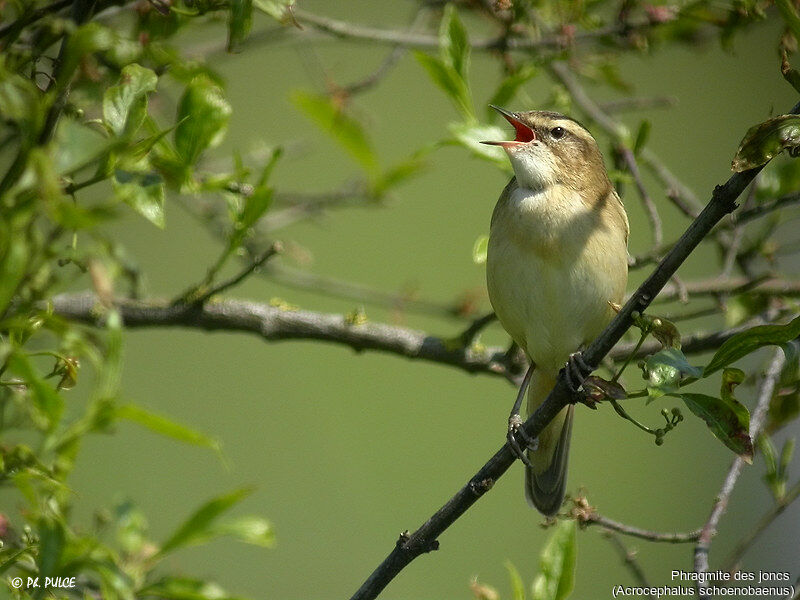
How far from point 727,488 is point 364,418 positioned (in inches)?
150

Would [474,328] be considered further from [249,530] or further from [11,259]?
[11,259]

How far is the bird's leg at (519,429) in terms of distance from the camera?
1.61 metres

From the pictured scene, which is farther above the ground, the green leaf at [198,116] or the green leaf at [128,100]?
the green leaf at [128,100]

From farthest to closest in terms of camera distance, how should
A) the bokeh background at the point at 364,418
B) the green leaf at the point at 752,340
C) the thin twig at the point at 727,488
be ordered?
the bokeh background at the point at 364,418 → the thin twig at the point at 727,488 → the green leaf at the point at 752,340

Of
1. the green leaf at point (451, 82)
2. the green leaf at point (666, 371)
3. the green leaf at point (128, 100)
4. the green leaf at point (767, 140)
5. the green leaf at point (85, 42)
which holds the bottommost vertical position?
the green leaf at point (666, 371)

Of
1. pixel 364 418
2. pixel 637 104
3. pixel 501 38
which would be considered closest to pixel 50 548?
pixel 501 38

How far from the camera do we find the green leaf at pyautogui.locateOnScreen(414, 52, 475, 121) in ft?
6.05

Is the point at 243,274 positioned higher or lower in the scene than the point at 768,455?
lower

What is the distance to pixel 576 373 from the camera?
148 centimetres

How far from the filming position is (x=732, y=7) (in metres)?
→ 2.04

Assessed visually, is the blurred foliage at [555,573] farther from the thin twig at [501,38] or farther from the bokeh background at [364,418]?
the bokeh background at [364,418]

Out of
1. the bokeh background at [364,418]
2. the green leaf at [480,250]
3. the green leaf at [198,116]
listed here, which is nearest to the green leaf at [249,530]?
the green leaf at [198,116]

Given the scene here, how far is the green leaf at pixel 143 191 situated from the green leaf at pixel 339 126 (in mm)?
1001

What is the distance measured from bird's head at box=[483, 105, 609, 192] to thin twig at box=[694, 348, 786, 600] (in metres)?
0.67
